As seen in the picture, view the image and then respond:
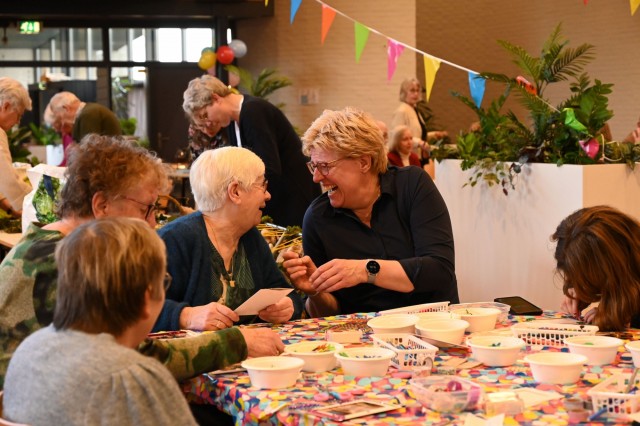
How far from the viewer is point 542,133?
5.70 meters

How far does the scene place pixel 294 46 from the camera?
42.5 ft

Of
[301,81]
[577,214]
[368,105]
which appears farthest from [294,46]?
[577,214]

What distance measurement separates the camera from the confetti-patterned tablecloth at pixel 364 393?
205 centimetres

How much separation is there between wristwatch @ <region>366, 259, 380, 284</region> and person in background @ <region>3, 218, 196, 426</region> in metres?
1.52

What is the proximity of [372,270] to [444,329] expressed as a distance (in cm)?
70

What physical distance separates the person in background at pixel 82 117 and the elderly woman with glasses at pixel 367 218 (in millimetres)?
4177

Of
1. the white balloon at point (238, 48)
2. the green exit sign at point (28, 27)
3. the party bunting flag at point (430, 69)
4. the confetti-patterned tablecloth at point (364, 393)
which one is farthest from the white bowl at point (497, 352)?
the green exit sign at point (28, 27)

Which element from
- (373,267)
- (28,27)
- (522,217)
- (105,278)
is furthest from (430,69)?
(28,27)

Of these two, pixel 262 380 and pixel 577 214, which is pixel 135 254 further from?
pixel 577 214

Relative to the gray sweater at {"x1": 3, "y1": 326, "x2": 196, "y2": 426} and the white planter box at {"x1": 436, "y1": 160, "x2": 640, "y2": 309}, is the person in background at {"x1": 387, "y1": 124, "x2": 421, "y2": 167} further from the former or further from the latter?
the gray sweater at {"x1": 3, "y1": 326, "x2": 196, "y2": 426}

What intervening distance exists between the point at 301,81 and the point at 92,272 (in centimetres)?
1115

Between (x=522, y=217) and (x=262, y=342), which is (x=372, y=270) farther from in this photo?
(x=522, y=217)

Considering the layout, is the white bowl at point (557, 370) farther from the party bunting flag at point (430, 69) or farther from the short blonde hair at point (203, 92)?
the party bunting flag at point (430, 69)

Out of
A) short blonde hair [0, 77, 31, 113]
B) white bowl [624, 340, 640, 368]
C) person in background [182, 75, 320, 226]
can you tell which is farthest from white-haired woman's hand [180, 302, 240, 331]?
short blonde hair [0, 77, 31, 113]
